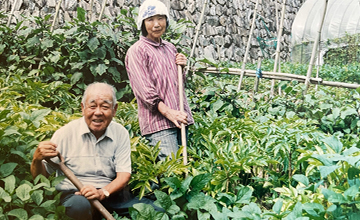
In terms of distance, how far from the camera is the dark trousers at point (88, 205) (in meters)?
1.41

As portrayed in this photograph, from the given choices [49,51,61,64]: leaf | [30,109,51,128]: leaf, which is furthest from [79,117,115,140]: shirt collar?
[49,51,61,64]: leaf

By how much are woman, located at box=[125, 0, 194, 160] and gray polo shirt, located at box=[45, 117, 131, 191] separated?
0.49 metres

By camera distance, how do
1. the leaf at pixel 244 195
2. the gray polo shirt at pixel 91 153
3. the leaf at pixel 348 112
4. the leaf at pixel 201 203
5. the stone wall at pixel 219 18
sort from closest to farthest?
the gray polo shirt at pixel 91 153
the leaf at pixel 201 203
the leaf at pixel 244 195
the leaf at pixel 348 112
the stone wall at pixel 219 18

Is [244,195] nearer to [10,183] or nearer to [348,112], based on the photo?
[10,183]

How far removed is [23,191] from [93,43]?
2202 millimetres

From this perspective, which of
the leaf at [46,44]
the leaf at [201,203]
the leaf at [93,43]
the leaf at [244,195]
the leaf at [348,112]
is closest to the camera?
the leaf at [201,203]

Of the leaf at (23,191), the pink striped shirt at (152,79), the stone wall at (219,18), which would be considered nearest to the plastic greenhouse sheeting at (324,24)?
the stone wall at (219,18)

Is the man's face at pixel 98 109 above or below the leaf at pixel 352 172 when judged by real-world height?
above

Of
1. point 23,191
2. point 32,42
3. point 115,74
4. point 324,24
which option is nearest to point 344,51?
point 324,24

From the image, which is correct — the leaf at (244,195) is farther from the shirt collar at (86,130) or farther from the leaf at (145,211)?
the shirt collar at (86,130)

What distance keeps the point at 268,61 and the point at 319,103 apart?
6.31 m

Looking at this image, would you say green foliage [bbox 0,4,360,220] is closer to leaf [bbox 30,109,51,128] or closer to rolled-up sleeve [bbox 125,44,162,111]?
leaf [bbox 30,109,51,128]

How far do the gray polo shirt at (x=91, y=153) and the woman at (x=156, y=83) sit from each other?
492mm

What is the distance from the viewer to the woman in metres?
2.04
